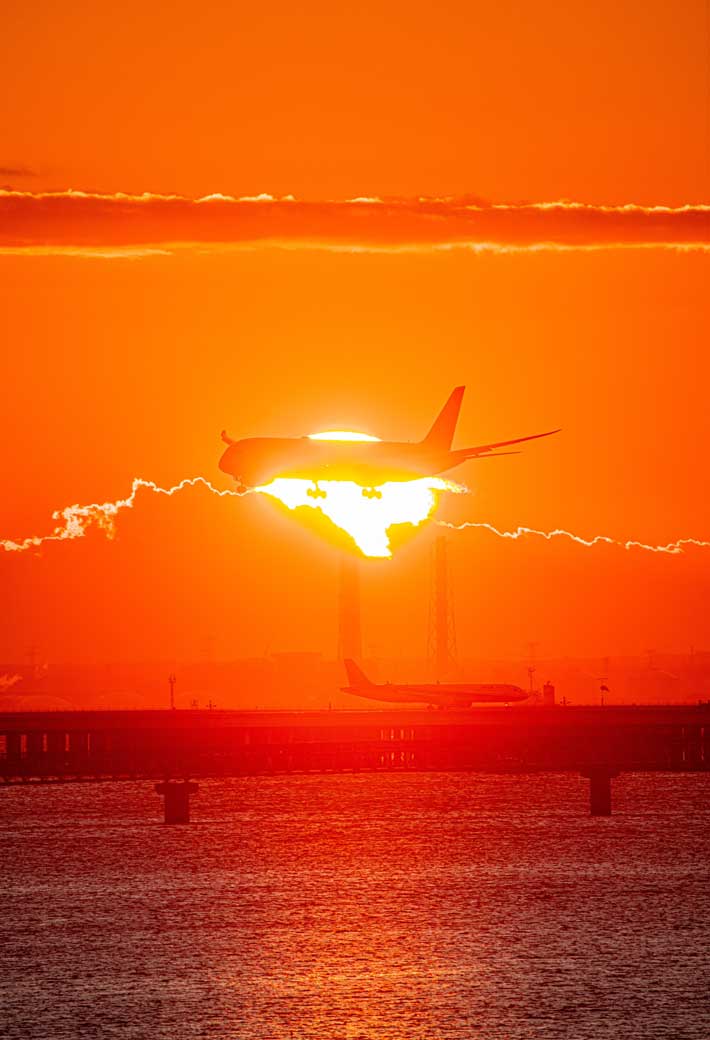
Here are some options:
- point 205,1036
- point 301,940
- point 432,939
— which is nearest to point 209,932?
point 301,940

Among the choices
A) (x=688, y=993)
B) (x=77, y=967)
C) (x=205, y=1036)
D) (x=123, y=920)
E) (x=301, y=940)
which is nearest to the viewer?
(x=205, y=1036)

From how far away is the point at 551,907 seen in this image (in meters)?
177

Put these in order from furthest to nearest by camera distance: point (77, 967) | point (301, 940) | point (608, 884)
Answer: point (608, 884)
point (301, 940)
point (77, 967)

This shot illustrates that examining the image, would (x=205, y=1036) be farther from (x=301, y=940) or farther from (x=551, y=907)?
(x=551, y=907)

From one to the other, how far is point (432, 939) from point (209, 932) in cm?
1963

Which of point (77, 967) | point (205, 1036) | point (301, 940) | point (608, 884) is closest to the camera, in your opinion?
point (205, 1036)

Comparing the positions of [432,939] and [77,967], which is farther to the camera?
[432,939]

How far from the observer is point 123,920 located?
16838 cm

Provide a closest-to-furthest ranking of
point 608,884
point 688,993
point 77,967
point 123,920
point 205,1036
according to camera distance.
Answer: point 205,1036
point 688,993
point 77,967
point 123,920
point 608,884

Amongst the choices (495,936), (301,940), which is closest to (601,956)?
(495,936)

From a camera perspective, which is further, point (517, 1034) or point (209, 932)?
point (209, 932)

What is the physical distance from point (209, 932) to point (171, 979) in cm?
2472

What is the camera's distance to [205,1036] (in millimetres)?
115000

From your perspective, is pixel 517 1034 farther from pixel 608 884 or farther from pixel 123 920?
pixel 608 884
